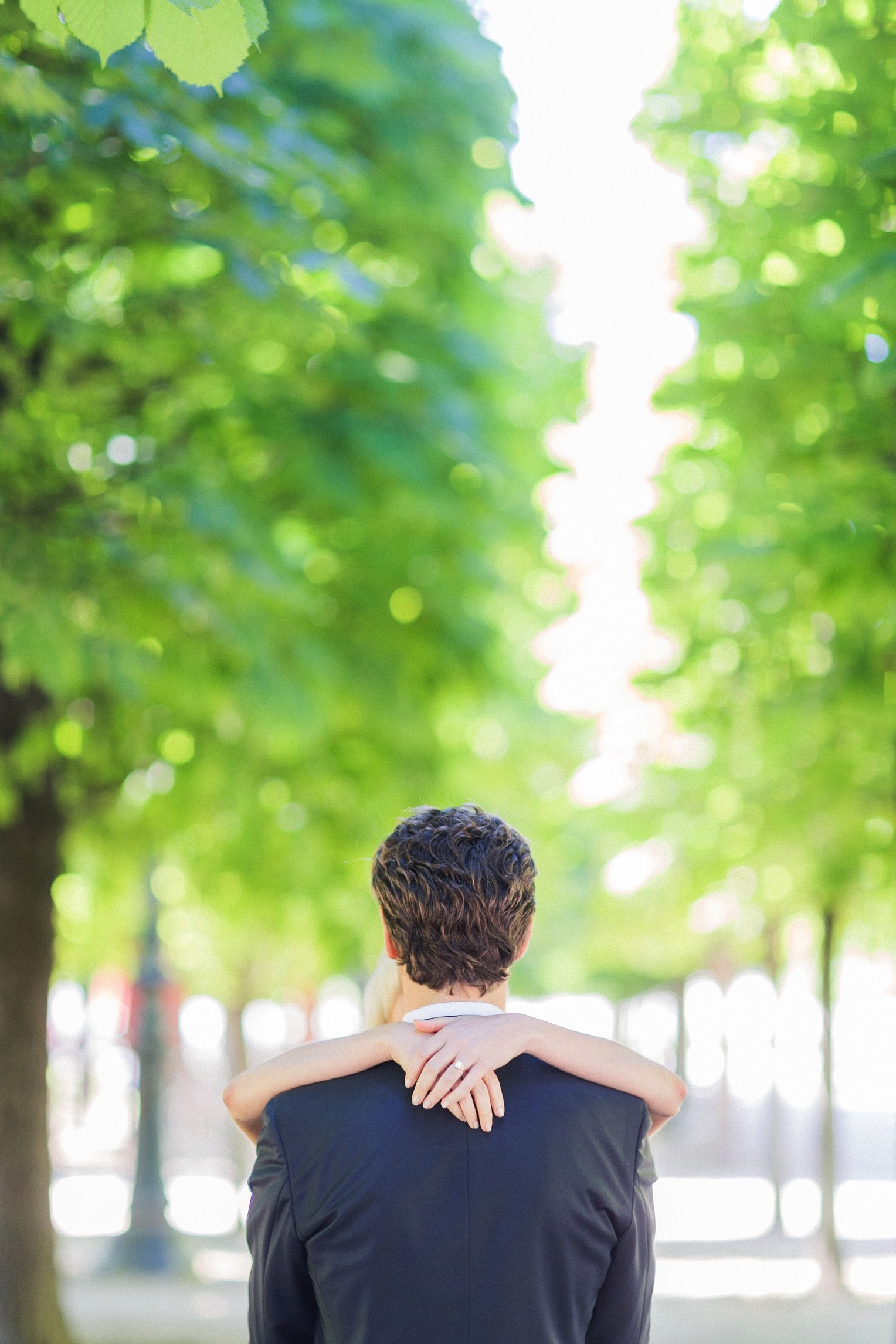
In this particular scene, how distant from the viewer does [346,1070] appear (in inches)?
87.7

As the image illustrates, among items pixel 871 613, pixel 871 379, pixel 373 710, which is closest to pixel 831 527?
pixel 871 613

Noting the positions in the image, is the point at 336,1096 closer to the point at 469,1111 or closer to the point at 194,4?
the point at 469,1111

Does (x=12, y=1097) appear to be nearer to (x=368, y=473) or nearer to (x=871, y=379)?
(x=368, y=473)

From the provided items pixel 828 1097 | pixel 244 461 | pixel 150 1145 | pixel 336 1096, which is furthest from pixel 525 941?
pixel 150 1145

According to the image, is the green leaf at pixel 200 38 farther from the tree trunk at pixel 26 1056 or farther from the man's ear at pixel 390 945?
the tree trunk at pixel 26 1056

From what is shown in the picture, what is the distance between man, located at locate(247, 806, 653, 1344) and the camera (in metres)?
2.12

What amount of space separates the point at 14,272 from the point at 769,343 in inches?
120

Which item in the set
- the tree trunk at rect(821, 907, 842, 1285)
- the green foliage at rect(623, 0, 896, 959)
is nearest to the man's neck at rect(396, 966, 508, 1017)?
the green foliage at rect(623, 0, 896, 959)

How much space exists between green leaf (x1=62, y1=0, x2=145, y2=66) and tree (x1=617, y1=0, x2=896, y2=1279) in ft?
7.47

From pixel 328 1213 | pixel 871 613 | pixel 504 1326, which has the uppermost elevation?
pixel 871 613

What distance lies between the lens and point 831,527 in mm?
5719

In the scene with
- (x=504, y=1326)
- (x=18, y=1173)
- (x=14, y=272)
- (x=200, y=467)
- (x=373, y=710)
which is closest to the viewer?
(x=504, y=1326)

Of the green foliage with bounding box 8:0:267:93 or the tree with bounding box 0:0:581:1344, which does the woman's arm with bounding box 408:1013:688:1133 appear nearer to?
the tree with bounding box 0:0:581:1344

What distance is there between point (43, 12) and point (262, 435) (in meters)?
3.93
